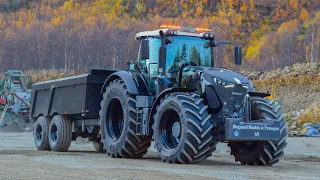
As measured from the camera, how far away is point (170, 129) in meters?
12.8

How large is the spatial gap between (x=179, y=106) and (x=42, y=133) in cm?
674

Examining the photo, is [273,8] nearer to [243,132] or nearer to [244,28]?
[244,28]

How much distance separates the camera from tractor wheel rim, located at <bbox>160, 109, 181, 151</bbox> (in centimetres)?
1255

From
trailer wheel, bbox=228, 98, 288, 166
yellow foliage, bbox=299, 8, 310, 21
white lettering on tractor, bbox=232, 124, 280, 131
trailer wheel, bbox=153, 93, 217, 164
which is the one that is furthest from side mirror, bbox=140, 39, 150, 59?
yellow foliage, bbox=299, 8, 310, 21

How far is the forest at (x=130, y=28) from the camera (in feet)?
272

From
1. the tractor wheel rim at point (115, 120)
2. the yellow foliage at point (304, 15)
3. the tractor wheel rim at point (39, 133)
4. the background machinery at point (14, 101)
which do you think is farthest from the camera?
the yellow foliage at point (304, 15)

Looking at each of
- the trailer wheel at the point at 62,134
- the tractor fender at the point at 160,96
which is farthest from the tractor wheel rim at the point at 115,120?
the trailer wheel at the point at 62,134

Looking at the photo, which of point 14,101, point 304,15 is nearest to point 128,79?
point 14,101

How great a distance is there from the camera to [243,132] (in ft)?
39.0

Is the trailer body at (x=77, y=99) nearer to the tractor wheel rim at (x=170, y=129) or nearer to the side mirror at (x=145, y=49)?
the side mirror at (x=145, y=49)

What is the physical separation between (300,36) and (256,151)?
276ft

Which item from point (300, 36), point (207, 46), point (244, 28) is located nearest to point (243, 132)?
point (207, 46)

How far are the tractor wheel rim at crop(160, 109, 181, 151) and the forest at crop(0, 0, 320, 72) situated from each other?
48190 millimetres

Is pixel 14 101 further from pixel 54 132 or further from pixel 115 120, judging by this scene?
pixel 115 120
